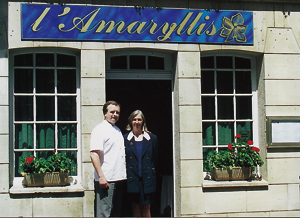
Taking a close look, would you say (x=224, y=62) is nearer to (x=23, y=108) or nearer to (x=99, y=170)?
(x=99, y=170)

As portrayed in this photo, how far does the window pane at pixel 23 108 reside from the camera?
7309 millimetres

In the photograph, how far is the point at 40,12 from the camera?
713cm

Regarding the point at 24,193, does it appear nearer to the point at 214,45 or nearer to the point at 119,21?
the point at 119,21

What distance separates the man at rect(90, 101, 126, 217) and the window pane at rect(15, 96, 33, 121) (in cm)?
183

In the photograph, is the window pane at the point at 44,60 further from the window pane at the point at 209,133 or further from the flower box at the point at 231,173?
the flower box at the point at 231,173

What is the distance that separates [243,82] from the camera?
8.05m

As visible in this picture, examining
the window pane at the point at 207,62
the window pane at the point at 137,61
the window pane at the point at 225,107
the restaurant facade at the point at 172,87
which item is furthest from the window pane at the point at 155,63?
the window pane at the point at 225,107

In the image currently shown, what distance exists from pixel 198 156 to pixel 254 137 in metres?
1.27

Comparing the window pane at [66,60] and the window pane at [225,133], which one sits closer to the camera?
the window pane at [66,60]

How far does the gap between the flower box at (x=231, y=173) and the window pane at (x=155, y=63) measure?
2164 mm

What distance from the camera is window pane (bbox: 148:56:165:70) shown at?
782cm

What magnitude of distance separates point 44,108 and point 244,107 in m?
3.76

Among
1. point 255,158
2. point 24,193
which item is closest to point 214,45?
point 255,158

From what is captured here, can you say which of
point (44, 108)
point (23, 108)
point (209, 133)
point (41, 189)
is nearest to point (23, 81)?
point (23, 108)
